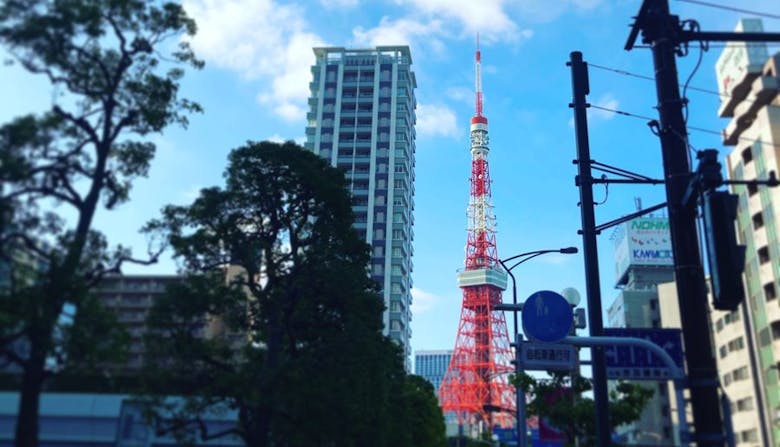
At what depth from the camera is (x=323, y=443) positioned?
16.8m

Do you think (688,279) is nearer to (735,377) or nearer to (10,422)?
(10,422)

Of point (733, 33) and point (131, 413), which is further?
point (131, 413)

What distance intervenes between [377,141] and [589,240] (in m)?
74.7

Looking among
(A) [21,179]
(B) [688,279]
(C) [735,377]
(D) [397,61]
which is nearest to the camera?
(B) [688,279]

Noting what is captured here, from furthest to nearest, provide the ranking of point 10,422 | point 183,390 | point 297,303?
point 297,303, point 183,390, point 10,422

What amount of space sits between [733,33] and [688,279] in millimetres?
3842

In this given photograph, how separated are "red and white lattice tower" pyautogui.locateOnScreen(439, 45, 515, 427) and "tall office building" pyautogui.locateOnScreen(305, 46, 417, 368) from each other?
10.3 metres

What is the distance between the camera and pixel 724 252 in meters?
5.81

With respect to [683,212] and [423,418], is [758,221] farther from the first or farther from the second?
[683,212]

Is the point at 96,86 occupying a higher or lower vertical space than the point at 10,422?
higher

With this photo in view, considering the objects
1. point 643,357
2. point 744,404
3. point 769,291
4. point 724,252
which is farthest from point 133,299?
point 744,404

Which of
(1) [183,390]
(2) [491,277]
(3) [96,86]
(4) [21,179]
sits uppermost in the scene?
(2) [491,277]

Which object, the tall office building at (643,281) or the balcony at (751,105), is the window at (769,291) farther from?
the tall office building at (643,281)

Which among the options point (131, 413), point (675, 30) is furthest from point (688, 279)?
point (131, 413)
